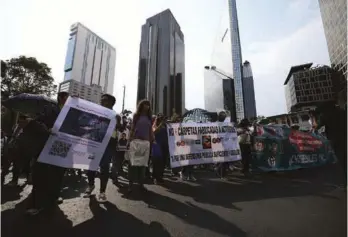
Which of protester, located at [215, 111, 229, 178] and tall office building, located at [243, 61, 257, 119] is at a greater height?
tall office building, located at [243, 61, 257, 119]

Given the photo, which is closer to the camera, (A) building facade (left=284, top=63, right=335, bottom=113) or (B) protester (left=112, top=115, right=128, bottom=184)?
(B) protester (left=112, top=115, right=128, bottom=184)

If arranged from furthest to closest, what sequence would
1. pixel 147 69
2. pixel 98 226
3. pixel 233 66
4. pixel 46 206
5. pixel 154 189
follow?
pixel 233 66 → pixel 147 69 → pixel 154 189 → pixel 46 206 → pixel 98 226

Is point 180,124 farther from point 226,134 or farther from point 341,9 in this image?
point 341,9

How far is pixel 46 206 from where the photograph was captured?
2938 mm

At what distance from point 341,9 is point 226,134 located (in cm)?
9060

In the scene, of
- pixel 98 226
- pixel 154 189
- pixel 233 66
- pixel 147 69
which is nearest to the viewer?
pixel 98 226

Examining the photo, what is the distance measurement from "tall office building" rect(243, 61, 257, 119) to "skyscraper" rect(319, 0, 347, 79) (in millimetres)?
39994

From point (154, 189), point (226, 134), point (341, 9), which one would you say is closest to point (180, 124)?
point (226, 134)

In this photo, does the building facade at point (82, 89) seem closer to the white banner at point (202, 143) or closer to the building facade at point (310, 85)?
the building facade at point (310, 85)

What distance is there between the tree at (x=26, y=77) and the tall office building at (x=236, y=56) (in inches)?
3567

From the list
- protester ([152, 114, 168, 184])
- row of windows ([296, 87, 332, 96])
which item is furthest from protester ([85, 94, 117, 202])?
row of windows ([296, 87, 332, 96])

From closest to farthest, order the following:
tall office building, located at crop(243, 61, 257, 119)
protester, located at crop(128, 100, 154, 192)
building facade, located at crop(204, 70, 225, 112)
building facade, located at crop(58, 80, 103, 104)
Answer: protester, located at crop(128, 100, 154, 192)
building facade, located at crop(204, 70, 225, 112)
building facade, located at crop(58, 80, 103, 104)
tall office building, located at crop(243, 61, 257, 119)

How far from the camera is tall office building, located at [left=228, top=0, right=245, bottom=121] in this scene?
10770cm

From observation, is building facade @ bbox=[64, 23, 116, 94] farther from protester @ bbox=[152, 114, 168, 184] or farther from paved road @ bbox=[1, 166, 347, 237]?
paved road @ bbox=[1, 166, 347, 237]
